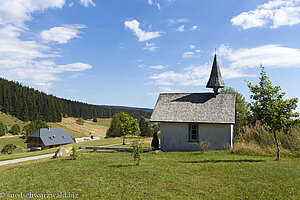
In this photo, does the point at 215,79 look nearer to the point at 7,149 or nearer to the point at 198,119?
→ the point at 198,119

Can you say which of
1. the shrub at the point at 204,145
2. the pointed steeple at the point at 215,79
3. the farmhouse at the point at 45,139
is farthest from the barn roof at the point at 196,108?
the farmhouse at the point at 45,139

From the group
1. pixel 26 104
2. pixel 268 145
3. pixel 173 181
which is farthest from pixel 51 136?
pixel 26 104

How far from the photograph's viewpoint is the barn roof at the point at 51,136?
179 ft

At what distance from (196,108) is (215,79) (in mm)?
4479

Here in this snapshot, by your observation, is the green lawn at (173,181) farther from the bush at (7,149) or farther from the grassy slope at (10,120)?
the grassy slope at (10,120)

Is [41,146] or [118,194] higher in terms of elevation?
[118,194]

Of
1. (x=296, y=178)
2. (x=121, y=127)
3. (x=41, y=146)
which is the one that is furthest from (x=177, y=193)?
(x=41, y=146)

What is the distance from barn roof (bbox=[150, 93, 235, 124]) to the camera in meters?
20.0

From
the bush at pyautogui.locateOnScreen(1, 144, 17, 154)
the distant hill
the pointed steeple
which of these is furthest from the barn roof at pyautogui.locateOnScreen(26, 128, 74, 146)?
the pointed steeple

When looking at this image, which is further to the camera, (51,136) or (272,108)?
(51,136)

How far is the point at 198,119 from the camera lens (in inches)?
797

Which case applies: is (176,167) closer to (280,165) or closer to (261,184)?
(261,184)

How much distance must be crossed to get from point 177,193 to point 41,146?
56.4 metres

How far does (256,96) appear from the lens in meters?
14.1
